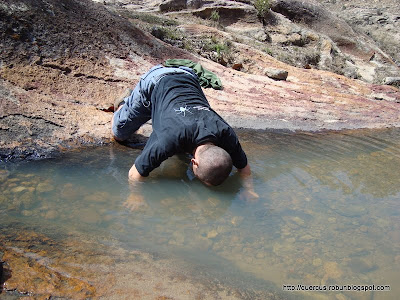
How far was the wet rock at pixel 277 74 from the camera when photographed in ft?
21.8

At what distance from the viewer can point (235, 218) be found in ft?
8.30

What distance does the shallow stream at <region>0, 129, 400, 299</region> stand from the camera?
6.43 ft

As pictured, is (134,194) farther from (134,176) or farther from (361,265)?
(361,265)

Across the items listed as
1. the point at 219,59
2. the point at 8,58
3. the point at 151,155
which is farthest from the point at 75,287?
the point at 219,59

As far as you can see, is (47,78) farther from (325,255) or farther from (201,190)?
(325,255)

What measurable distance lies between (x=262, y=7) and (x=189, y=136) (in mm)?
8786

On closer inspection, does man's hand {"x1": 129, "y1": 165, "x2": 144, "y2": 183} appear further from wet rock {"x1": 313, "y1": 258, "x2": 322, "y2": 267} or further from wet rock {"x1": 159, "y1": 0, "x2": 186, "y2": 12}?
wet rock {"x1": 159, "y1": 0, "x2": 186, "y2": 12}

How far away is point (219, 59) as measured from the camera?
23.9 ft

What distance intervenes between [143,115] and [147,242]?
5.23ft

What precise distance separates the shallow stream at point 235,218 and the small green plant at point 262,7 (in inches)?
306

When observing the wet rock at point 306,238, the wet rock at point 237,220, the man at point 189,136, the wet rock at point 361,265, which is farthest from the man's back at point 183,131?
the wet rock at point 361,265

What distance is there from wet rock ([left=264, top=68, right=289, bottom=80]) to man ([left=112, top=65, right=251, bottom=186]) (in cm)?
391

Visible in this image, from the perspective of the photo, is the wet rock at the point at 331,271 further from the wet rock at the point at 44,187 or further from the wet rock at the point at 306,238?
the wet rock at the point at 44,187

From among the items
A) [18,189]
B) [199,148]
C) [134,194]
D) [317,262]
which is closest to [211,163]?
[199,148]
